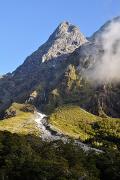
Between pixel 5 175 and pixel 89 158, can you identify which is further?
pixel 89 158

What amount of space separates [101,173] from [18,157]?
3378cm

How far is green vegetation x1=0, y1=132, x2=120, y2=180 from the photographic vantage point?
6014 inches

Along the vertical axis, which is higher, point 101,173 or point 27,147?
point 27,147

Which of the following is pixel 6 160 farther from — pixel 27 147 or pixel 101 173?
pixel 101 173

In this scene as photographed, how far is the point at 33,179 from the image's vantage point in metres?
154

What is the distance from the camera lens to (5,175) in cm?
15188

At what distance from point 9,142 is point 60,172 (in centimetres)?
4765

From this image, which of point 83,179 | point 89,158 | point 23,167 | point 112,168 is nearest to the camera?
point 83,179

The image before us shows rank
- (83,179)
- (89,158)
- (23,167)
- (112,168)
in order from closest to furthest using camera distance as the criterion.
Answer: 1. (83,179)
2. (23,167)
3. (112,168)
4. (89,158)

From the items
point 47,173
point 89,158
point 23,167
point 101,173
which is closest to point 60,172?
point 47,173

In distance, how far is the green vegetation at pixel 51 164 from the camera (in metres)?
153

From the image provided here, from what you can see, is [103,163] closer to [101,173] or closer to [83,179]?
[101,173]

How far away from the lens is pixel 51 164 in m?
158

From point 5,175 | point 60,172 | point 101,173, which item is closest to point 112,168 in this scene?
point 101,173
